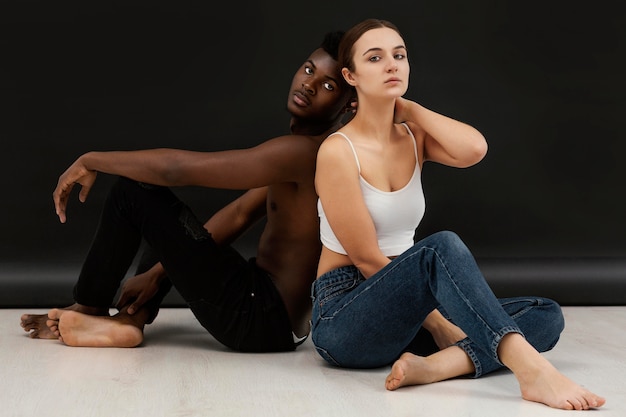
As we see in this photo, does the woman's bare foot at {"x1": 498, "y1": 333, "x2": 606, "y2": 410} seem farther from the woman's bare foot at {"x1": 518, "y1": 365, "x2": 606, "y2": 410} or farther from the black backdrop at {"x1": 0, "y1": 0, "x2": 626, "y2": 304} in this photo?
the black backdrop at {"x1": 0, "y1": 0, "x2": 626, "y2": 304}

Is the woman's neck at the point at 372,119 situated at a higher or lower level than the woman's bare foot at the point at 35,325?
higher

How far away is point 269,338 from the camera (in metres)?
3.91

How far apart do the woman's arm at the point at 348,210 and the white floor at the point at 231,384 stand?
378 mm

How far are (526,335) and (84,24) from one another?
2.72 meters

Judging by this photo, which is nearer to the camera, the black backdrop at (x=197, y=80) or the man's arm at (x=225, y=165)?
the man's arm at (x=225, y=165)

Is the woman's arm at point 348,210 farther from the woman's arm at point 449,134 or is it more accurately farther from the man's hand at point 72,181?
the man's hand at point 72,181

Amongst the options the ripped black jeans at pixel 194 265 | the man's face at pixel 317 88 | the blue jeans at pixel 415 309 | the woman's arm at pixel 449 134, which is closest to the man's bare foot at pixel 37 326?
the ripped black jeans at pixel 194 265

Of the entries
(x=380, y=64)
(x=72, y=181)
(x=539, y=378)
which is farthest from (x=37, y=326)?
(x=539, y=378)

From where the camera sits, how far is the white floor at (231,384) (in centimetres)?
315

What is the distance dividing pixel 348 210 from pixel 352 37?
58 centimetres

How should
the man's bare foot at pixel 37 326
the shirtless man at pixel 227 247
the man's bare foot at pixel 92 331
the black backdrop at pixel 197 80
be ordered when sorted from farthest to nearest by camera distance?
the black backdrop at pixel 197 80, the man's bare foot at pixel 37 326, the man's bare foot at pixel 92 331, the shirtless man at pixel 227 247

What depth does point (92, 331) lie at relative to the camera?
3.97 m

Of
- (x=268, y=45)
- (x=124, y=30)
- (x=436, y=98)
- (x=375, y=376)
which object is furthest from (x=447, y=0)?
(x=375, y=376)

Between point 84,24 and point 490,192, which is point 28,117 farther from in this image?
point 490,192
